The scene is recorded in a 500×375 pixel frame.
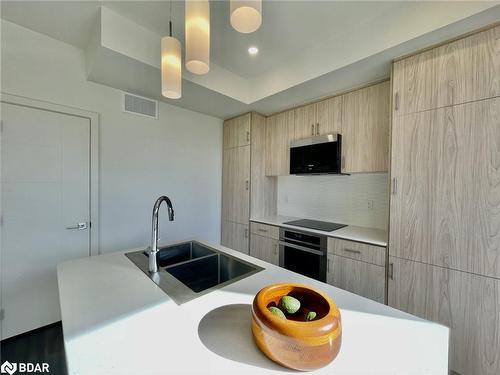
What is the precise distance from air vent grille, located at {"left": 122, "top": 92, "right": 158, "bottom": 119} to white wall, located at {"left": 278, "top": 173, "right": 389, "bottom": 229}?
2.00 m

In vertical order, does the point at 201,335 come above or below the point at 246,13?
below

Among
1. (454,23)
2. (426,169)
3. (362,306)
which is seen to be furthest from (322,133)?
(362,306)

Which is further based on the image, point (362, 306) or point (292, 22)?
point (292, 22)

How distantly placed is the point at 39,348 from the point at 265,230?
231 centimetres

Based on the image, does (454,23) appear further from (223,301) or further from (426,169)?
(223,301)

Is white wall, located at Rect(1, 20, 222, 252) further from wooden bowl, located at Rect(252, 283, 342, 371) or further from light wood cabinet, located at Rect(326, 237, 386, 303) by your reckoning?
wooden bowl, located at Rect(252, 283, 342, 371)

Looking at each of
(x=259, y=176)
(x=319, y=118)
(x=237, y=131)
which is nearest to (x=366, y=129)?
(x=319, y=118)

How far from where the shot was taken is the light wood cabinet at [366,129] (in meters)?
2.13

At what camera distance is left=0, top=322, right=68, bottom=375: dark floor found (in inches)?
65.5

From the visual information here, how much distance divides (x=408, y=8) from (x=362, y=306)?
6.56 ft

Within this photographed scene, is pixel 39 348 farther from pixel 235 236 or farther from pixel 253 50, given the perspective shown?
pixel 253 50

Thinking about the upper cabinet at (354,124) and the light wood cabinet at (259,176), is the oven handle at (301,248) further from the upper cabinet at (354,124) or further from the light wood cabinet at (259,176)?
the upper cabinet at (354,124)

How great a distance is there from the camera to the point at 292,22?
179 cm

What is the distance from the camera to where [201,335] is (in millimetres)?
739
